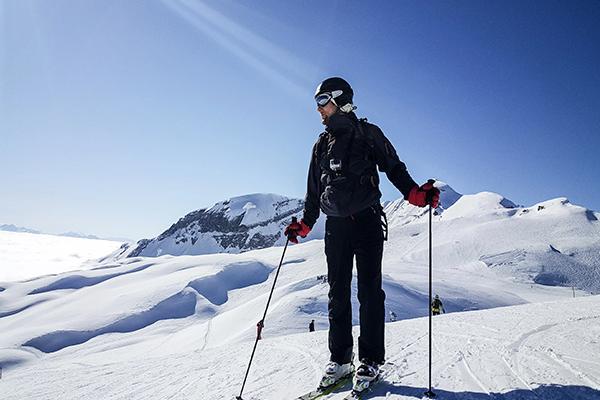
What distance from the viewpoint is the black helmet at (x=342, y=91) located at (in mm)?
→ 3854

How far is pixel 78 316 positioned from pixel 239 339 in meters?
29.9

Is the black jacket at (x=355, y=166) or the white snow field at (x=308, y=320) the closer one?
the black jacket at (x=355, y=166)

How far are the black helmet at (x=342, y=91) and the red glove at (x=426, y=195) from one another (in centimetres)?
112

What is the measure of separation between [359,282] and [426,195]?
109cm

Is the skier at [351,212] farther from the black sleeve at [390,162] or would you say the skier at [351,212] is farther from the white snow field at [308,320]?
the white snow field at [308,320]

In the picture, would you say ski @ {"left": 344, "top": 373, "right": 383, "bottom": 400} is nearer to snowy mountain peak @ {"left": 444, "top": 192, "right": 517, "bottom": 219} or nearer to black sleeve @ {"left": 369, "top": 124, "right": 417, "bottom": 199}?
black sleeve @ {"left": 369, "top": 124, "right": 417, "bottom": 199}

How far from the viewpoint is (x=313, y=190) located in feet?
13.9

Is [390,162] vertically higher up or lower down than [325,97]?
lower down

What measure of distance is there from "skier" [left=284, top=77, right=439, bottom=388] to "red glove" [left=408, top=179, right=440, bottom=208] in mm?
32

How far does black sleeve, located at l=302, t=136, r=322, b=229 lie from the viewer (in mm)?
4195

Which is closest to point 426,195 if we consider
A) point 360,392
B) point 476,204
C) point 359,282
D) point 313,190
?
point 359,282

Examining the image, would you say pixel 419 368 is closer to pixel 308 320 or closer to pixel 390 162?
pixel 390 162

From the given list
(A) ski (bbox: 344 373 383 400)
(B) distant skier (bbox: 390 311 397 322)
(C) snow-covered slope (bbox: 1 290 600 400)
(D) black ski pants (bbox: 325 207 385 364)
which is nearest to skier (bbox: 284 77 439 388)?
(D) black ski pants (bbox: 325 207 385 364)

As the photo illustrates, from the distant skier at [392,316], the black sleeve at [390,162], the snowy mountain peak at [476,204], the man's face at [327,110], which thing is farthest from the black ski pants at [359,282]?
the snowy mountain peak at [476,204]
